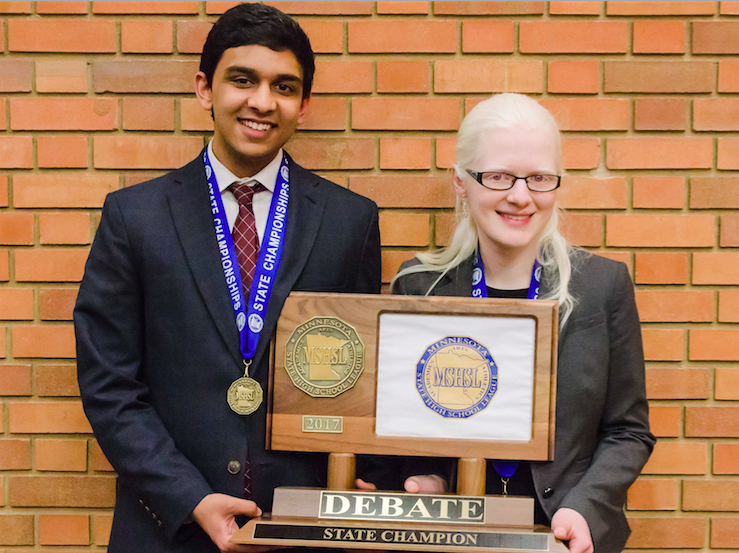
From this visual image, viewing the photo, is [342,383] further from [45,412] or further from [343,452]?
[45,412]

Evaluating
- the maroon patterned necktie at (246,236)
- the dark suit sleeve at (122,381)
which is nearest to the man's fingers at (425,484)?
the maroon patterned necktie at (246,236)

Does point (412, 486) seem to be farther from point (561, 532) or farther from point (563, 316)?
point (563, 316)

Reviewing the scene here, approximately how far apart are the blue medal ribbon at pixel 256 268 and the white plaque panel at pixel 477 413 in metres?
0.38

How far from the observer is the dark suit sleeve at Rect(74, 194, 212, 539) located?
5.59 ft

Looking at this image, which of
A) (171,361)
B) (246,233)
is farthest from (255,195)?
(171,361)

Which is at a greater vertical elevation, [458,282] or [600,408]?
[458,282]

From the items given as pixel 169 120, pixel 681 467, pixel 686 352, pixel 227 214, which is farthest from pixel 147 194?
pixel 681 467

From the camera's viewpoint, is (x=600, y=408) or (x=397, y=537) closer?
(x=397, y=537)

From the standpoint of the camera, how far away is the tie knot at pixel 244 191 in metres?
1.89

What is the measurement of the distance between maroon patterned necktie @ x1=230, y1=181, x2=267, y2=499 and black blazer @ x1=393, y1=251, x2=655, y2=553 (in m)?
0.88

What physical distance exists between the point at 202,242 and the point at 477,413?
0.95 meters

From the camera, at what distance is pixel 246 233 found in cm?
185

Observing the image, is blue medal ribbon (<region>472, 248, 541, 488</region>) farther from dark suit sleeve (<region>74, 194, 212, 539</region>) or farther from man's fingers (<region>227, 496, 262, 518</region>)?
dark suit sleeve (<region>74, 194, 212, 539</region>)

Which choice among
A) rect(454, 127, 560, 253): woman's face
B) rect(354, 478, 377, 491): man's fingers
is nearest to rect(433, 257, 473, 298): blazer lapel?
rect(454, 127, 560, 253): woman's face
